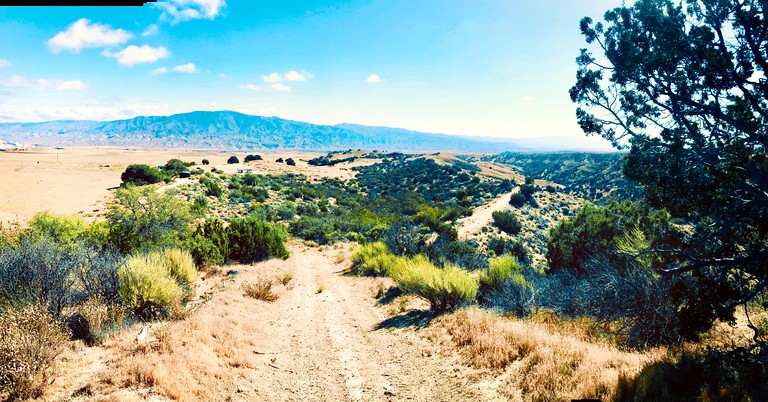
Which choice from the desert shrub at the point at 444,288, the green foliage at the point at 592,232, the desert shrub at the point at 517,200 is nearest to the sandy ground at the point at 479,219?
the desert shrub at the point at 517,200

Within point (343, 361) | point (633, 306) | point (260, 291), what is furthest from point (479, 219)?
point (343, 361)

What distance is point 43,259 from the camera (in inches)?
274

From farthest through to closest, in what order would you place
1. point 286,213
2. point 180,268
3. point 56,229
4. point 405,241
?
point 286,213 → point 405,241 → point 56,229 → point 180,268

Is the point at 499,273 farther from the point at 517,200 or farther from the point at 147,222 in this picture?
the point at 517,200

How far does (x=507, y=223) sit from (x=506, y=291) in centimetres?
2919

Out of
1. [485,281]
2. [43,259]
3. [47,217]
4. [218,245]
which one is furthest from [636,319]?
[47,217]

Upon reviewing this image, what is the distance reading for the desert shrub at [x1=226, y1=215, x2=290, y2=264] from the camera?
16.3 m

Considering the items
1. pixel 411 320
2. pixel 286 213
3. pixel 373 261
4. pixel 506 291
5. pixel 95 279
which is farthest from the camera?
pixel 286 213

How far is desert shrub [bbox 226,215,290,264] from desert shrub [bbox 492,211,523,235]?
2542 centimetres

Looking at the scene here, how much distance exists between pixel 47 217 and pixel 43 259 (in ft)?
25.3

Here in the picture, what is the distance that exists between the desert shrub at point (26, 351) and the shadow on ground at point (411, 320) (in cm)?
616

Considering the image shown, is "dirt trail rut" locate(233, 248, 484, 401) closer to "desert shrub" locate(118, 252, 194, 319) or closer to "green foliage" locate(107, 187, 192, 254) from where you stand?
"desert shrub" locate(118, 252, 194, 319)

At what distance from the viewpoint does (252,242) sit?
55.3 ft

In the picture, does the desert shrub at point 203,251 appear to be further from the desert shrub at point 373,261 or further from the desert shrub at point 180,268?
the desert shrub at point 373,261
